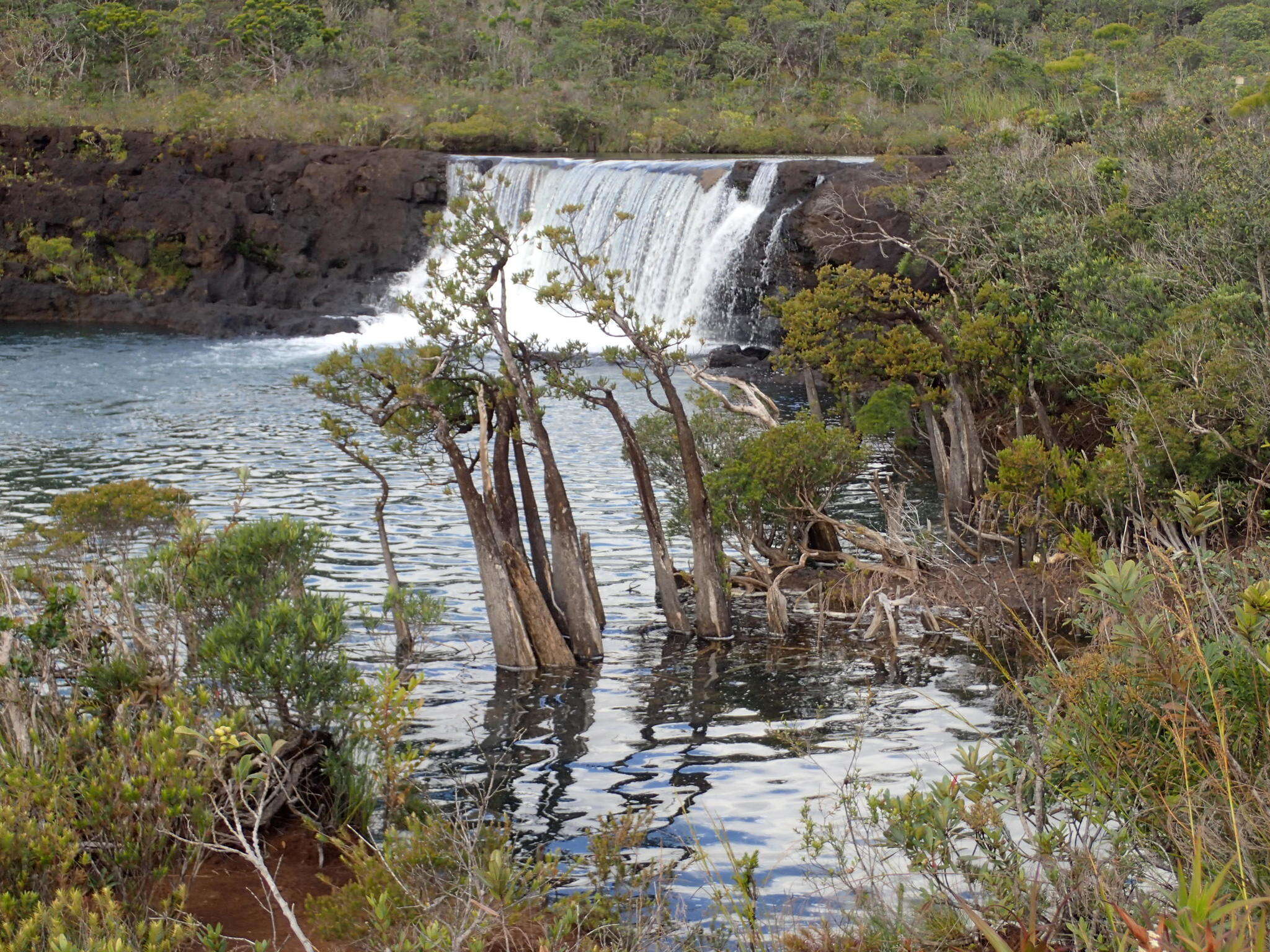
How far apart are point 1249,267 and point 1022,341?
116 inches

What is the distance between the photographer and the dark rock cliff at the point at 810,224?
1117 inches

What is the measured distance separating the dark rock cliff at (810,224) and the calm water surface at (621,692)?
7190mm

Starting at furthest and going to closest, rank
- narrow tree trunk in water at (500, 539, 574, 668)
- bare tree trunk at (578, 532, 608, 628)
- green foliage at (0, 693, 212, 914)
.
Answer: bare tree trunk at (578, 532, 608, 628)
narrow tree trunk in water at (500, 539, 574, 668)
green foliage at (0, 693, 212, 914)

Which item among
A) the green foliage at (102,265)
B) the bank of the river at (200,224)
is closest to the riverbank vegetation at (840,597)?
the bank of the river at (200,224)

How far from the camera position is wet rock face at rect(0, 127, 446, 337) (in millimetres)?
41594

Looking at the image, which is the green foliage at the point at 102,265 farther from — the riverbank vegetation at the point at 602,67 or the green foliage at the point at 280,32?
the green foliage at the point at 280,32

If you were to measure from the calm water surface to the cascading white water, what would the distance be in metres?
10.2

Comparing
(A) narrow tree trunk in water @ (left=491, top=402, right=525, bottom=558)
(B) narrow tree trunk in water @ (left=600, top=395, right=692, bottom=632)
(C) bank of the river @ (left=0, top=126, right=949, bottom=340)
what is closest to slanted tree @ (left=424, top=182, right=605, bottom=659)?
(A) narrow tree trunk in water @ (left=491, top=402, right=525, bottom=558)

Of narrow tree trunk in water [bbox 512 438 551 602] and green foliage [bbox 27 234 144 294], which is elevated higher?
green foliage [bbox 27 234 144 294]

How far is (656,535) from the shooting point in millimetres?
14047

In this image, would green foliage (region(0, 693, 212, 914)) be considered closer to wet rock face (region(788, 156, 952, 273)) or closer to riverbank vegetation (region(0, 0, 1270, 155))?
wet rock face (region(788, 156, 952, 273))

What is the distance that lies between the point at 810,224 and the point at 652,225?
20.9 feet

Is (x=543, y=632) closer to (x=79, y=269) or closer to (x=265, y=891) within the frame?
(x=265, y=891)

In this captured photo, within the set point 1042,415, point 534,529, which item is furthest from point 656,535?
point 1042,415
